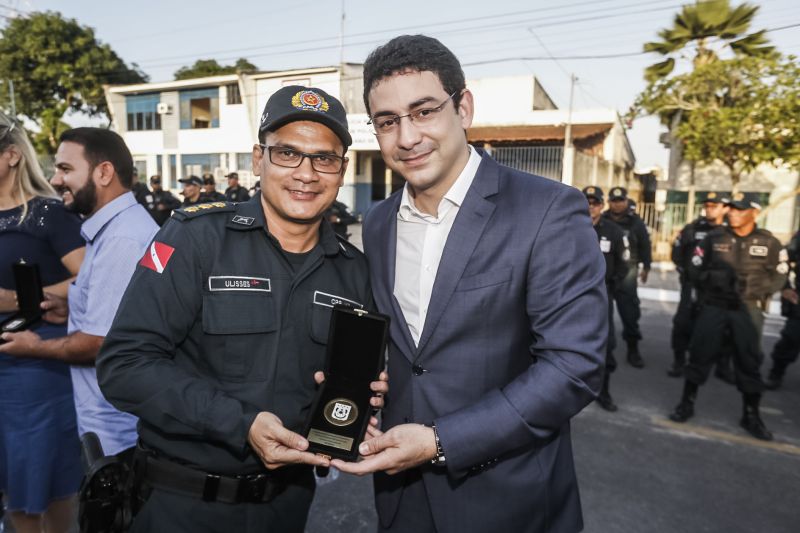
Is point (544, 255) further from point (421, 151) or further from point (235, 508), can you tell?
point (235, 508)

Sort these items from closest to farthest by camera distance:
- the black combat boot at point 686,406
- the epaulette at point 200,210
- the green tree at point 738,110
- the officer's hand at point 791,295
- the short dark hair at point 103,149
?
the epaulette at point 200,210
the short dark hair at point 103,149
the black combat boot at point 686,406
the officer's hand at point 791,295
the green tree at point 738,110

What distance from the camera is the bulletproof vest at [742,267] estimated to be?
15.4ft

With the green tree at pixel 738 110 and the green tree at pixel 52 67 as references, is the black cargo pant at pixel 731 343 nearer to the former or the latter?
the green tree at pixel 738 110

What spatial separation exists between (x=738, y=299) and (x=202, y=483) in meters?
4.87

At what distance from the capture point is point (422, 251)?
5.96 feet

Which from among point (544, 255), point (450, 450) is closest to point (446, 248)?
point (544, 255)

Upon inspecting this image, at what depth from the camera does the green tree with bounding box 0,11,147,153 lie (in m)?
31.2

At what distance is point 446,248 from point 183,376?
914mm

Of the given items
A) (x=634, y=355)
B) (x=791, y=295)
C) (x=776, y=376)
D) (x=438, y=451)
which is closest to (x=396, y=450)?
(x=438, y=451)

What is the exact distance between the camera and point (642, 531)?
300 centimetres

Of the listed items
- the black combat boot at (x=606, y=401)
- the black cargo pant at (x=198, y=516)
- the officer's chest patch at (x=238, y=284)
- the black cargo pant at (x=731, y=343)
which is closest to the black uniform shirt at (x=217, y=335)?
the officer's chest patch at (x=238, y=284)

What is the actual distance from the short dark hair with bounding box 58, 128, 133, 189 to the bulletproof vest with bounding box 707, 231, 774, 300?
4.99 meters

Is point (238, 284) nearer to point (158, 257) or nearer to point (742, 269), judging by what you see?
point (158, 257)

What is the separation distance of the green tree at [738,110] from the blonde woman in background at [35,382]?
15.4 m
